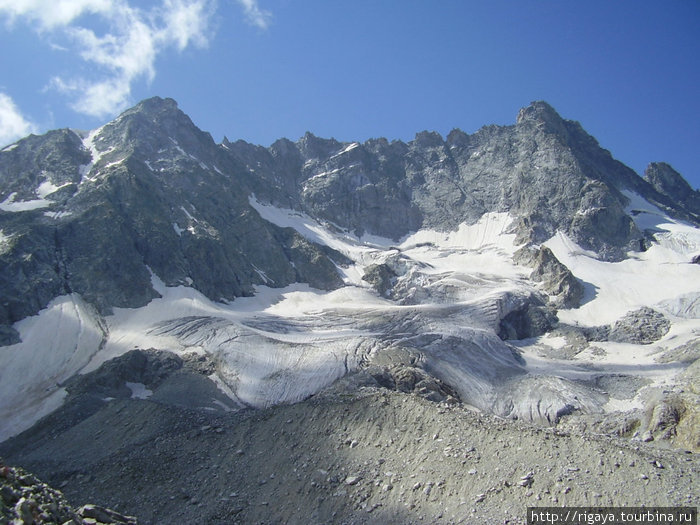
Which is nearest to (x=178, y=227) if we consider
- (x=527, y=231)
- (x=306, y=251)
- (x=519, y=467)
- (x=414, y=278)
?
(x=306, y=251)

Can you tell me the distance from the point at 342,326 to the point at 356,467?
4786 cm

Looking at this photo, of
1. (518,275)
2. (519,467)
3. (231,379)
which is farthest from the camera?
(518,275)

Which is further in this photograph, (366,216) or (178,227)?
(366,216)

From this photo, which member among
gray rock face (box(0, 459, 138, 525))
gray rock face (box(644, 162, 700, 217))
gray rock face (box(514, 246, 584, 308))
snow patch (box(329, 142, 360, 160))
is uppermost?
snow patch (box(329, 142, 360, 160))

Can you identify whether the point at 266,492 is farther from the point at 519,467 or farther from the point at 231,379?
the point at 231,379

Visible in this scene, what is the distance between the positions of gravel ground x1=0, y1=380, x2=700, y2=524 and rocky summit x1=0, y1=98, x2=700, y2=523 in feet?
0.45

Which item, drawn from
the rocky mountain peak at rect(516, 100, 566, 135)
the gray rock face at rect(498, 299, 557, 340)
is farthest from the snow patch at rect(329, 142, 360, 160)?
the gray rock face at rect(498, 299, 557, 340)

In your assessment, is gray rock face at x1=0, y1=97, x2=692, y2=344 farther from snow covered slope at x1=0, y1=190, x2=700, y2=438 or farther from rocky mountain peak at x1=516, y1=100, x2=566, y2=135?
snow covered slope at x1=0, y1=190, x2=700, y2=438

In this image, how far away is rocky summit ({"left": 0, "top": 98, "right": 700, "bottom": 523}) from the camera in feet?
86.2

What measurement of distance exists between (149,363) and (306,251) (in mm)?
59583

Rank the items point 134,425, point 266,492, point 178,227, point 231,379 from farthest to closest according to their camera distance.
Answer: point 178,227
point 231,379
point 134,425
point 266,492

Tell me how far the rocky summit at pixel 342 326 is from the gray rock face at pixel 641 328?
394mm

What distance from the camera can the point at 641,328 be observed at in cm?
8244

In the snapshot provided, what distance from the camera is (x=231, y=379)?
55.0 meters
